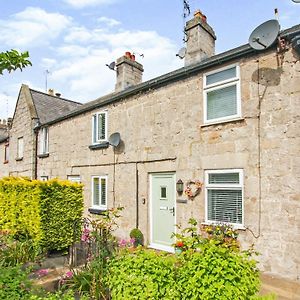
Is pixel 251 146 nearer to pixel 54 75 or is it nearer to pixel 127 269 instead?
pixel 127 269

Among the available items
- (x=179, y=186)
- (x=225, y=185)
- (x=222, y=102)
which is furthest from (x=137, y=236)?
(x=222, y=102)

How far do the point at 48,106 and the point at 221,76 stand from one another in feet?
46.4

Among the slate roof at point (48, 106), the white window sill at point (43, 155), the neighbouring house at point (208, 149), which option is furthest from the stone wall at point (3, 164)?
the neighbouring house at point (208, 149)

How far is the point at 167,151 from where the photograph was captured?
850 centimetres

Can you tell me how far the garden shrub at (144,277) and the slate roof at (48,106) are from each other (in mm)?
14027

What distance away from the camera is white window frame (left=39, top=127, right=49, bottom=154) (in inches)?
593

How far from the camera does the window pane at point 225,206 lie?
6.78 m

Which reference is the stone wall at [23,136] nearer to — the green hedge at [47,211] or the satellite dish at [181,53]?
the green hedge at [47,211]

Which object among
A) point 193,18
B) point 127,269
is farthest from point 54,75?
point 127,269

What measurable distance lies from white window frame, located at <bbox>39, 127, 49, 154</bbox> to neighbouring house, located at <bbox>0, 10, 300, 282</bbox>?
3.60 m

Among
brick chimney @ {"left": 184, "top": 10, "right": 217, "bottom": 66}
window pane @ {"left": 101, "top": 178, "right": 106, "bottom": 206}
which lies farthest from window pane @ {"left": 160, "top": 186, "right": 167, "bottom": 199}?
brick chimney @ {"left": 184, "top": 10, "right": 217, "bottom": 66}

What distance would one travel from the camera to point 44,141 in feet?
50.3

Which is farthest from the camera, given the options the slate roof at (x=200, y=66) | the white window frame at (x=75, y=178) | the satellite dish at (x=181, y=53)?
the white window frame at (x=75, y=178)

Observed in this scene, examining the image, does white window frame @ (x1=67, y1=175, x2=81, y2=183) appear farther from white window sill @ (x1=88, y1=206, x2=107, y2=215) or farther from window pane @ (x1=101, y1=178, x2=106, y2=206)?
window pane @ (x1=101, y1=178, x2=106, y2=206)
